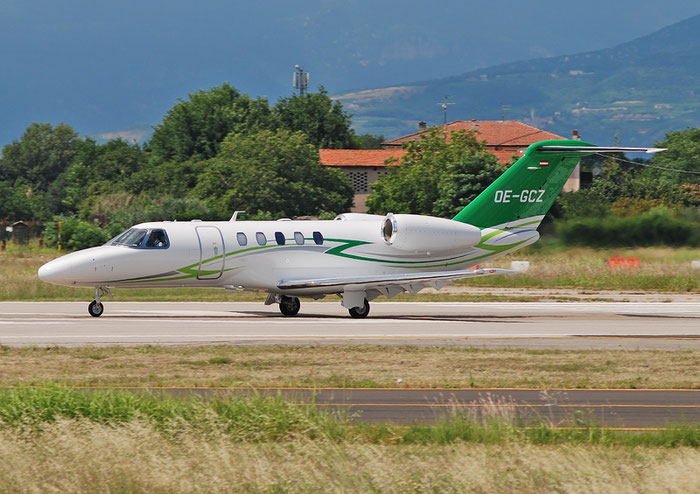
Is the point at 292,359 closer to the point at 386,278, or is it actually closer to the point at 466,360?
the point at 466,360

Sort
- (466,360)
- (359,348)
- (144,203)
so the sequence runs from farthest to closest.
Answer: (144,203) < (359,348) < (466,360)

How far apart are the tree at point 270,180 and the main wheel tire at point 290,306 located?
143 feet

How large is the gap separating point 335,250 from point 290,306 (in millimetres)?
2235

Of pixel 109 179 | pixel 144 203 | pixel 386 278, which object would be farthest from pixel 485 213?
pixel 109 179

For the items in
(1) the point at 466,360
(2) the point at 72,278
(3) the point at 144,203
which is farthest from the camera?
(3) the point at 144,203

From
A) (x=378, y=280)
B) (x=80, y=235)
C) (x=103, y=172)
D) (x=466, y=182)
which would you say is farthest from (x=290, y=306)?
(x=103, y=172)

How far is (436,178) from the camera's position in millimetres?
80062

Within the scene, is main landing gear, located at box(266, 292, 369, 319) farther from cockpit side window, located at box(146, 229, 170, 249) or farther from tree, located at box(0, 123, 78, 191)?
tree, located at box(0, 123, 78, 191)

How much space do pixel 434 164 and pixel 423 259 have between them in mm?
52443

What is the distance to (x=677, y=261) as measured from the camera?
138 ft

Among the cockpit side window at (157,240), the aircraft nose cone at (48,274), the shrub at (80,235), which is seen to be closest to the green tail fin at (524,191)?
the cockpit side window at (157,240)

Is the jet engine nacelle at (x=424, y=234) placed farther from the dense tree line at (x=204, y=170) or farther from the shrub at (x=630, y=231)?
the dense tree line at (x=204, y=170)

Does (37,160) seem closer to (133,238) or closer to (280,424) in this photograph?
(133,238)

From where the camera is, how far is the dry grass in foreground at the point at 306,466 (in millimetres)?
9688
